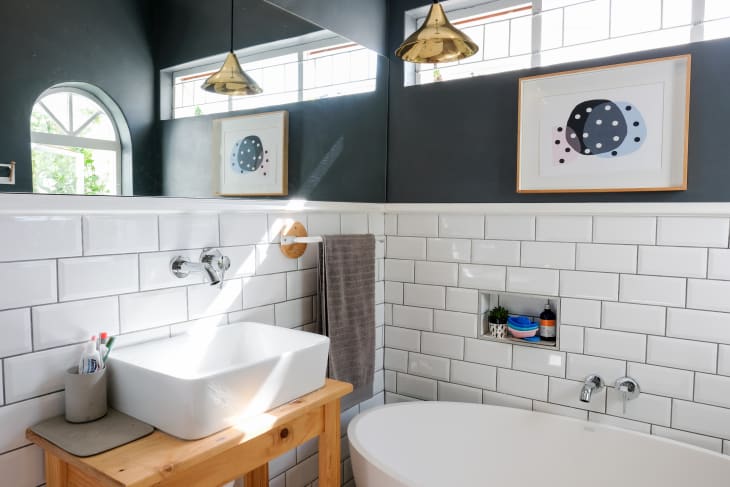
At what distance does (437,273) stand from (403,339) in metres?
0.42

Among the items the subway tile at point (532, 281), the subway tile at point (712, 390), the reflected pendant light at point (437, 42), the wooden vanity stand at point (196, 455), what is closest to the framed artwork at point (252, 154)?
the reflected pendant light at point (437, 42)

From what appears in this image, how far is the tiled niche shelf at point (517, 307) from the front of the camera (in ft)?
7.97

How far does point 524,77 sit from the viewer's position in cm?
244

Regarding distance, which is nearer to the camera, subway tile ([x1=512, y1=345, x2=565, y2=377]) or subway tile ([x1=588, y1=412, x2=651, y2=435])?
subway tile ([x1=588, y1=412, x2=651, y2=435])

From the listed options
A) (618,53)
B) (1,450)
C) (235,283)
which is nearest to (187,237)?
(235,283)

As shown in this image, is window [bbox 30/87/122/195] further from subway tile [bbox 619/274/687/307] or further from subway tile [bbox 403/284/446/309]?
subway tile [bbox 619/274/687/307]

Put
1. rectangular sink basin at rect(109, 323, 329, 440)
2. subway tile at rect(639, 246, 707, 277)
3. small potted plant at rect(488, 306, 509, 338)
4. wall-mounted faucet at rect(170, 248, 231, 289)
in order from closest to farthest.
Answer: rectangular sink basin at rect(109, 323, 329, 440) → wall-mounted faucet at rect(170, 248, 231, 289) → subway tile at rect(639, 246, 707, 277) → small potted plant at rect(488, 306, 509, 338)

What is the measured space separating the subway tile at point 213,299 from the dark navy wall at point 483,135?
45.3 inches

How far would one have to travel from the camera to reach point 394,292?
2879mm

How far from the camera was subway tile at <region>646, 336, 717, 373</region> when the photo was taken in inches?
82.1

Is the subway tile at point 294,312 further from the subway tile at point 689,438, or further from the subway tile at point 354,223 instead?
the subway tile at point 689,438

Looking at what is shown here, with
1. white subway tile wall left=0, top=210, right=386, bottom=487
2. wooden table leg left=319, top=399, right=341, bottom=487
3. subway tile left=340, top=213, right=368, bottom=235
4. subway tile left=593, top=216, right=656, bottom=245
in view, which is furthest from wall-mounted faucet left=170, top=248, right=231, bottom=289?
subway tile left=593, top=216, right=656, bottom=245

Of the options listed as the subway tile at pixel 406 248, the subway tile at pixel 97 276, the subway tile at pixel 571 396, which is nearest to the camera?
the subway tile at pixel 97 276

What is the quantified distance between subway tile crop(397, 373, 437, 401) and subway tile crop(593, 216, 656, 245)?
1130 mm
